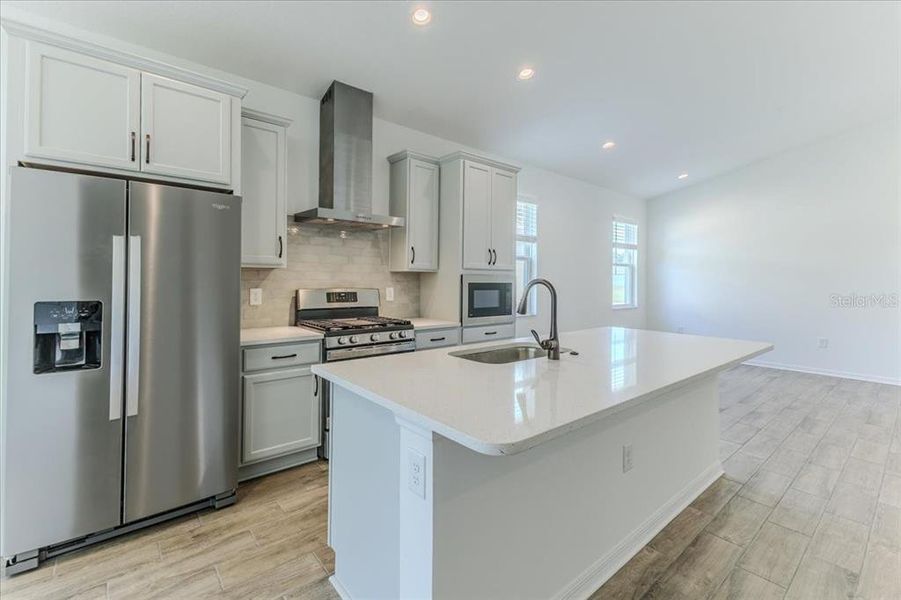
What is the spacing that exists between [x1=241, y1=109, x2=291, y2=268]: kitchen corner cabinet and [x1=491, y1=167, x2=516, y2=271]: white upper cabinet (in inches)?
75.9

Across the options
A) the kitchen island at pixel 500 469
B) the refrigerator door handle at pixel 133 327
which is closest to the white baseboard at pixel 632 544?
the kitchen island at pixel 500 469

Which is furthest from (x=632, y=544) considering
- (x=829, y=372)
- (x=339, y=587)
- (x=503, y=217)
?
(x=829, y=372)

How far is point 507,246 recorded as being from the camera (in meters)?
4.19

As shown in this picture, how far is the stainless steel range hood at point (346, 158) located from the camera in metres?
3.18

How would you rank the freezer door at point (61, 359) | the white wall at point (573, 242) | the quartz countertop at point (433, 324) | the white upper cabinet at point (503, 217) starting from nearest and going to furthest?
the freezer door at point (61, 359) → the quartz countertop at point (433, 324) → the white upper cabinet at point (503, 217) → the white wall at point (573, 242)

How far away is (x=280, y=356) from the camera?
2.66 meters

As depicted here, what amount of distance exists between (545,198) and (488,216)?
72.8 inches

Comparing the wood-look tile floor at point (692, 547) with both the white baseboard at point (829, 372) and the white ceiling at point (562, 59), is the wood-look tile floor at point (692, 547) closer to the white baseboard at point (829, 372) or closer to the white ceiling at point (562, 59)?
the white ceiling at point (562, 59)

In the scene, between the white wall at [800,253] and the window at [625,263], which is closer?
the white wall at [800,253]

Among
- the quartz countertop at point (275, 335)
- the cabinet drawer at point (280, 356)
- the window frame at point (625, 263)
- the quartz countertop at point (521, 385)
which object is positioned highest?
the window frame at point (625, 263)

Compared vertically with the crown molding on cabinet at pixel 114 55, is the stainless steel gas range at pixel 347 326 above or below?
below

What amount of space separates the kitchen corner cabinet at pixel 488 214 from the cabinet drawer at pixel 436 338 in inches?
24.7

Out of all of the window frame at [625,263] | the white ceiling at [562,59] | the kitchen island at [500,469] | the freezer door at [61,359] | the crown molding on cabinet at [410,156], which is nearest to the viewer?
the kitchen island at [500,469]

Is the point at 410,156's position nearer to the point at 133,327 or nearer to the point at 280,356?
the point at 280,356
